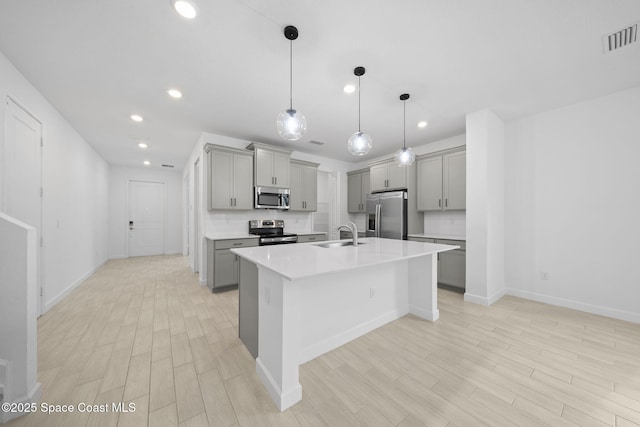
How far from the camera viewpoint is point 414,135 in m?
4.29

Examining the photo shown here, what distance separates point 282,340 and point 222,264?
2.58 metres

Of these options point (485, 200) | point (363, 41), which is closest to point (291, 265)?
point (363, 41)

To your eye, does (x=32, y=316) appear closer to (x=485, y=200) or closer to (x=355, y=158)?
(x=485, y=200)

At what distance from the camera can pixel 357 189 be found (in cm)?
587

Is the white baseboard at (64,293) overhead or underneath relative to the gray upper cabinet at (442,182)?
underneath

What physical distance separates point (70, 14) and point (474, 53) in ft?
10.9

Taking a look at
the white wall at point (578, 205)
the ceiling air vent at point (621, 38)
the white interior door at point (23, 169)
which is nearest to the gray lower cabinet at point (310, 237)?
the white wall at point (578, 205)

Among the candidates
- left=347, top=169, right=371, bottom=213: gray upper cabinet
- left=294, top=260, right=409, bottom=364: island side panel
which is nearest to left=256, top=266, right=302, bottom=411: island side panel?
left=294, top=260, right=409, bottom=364: island side panel

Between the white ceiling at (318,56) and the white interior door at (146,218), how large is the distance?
3.97m

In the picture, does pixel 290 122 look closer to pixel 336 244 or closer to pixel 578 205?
pixel 336 244

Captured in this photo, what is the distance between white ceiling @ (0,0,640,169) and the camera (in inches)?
66.1

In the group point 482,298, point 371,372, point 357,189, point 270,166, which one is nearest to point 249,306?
point 371,372

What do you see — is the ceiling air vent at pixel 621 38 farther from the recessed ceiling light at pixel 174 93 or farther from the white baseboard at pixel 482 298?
the recessed ceiling light at pixel 174 93

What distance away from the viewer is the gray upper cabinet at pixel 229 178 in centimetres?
388
